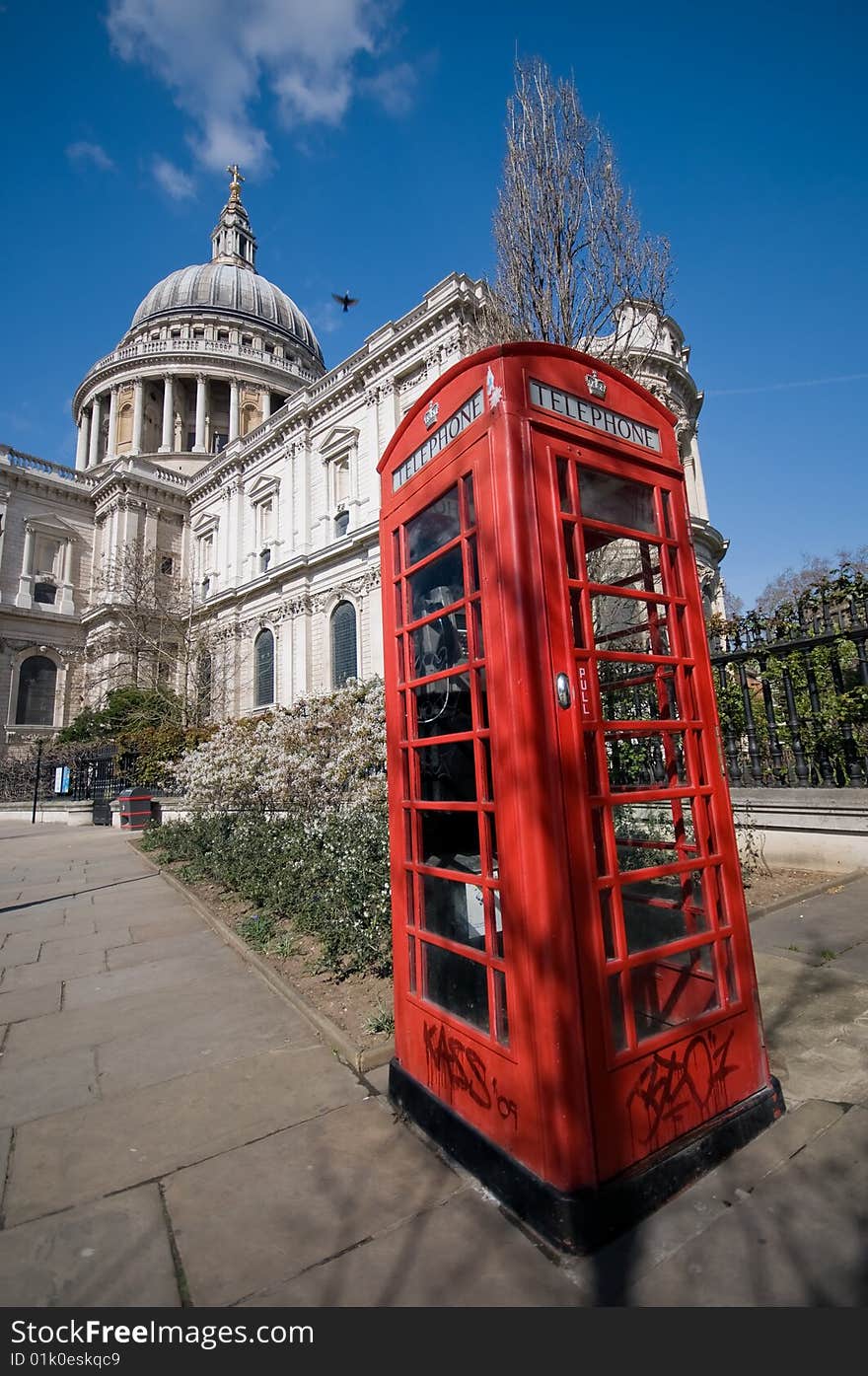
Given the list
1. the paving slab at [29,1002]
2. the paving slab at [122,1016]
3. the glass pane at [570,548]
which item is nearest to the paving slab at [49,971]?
the paving slab at [29,1002]

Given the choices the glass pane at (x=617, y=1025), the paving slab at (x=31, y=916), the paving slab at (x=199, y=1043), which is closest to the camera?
the glass pane at (x=617, y=1025)

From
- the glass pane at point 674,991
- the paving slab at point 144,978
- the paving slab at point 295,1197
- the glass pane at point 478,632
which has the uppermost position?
the glass pane at point 478,632

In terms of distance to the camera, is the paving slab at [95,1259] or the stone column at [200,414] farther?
the stone column at [200,414]

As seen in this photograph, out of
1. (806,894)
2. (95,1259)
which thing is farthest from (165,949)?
(806,894)

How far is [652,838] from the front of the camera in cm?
450

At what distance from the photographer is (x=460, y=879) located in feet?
7.32

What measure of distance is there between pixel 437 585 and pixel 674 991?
1.96m

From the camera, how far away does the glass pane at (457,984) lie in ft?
7.31

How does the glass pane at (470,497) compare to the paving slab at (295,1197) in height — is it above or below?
above

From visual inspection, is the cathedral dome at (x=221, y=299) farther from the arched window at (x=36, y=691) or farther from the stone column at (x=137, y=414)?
the arched window at (x=36, y=691)

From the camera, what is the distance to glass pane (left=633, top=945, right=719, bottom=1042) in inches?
92.3

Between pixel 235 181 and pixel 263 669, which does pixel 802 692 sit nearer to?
pixel 263 669

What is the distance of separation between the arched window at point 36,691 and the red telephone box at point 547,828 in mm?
39348

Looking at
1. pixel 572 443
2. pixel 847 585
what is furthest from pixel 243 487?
pixel 572 443
